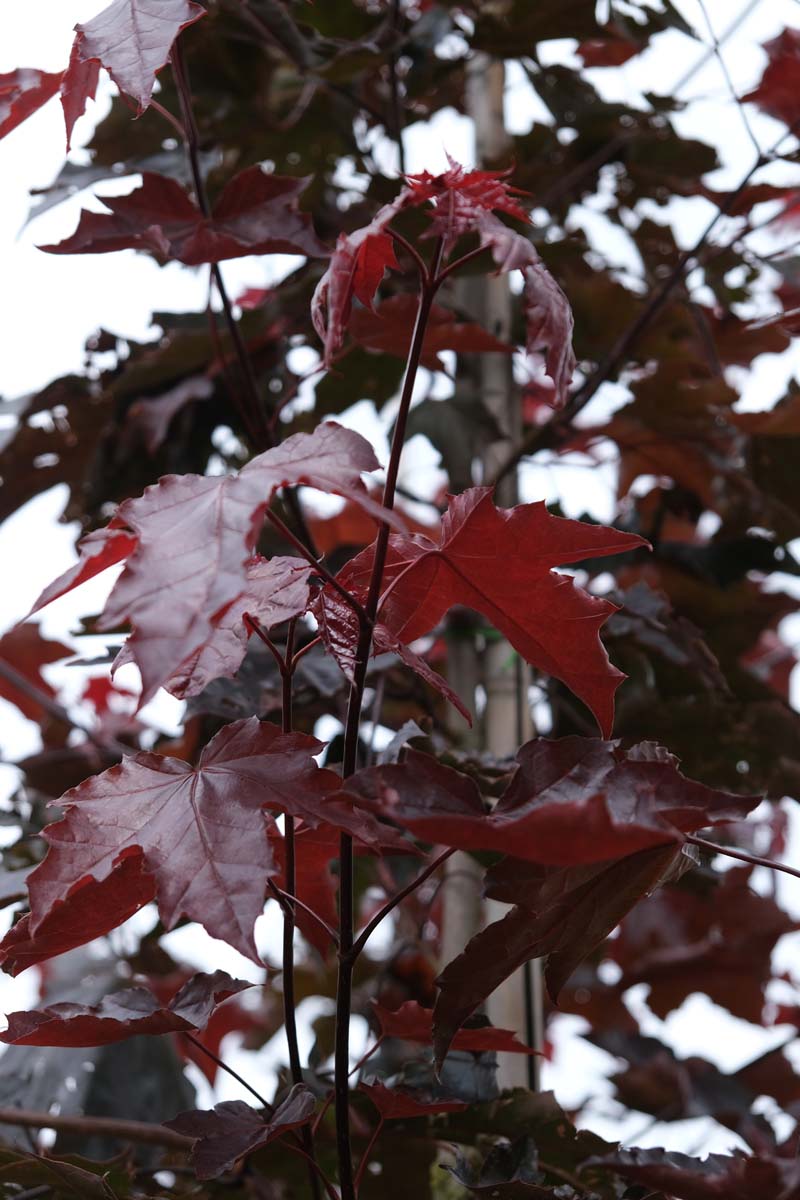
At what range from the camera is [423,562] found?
0.46 m

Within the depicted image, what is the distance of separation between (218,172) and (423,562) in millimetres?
784

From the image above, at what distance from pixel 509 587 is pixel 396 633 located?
62 millimetres

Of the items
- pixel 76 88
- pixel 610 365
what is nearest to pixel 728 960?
pixel 610 365

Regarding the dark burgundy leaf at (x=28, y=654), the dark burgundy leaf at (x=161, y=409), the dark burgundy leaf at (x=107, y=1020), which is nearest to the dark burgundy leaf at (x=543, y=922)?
the dark burgundy leaf at (x=107, y=1020)

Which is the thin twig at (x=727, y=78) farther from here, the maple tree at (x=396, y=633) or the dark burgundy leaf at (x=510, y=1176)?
the dark burgundy leaf at (x=510, y=1176)

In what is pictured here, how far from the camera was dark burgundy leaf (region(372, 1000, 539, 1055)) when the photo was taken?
51 centimetres

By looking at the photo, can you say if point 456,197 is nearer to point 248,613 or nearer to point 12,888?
point 248,613

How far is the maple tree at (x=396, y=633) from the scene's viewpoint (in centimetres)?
39

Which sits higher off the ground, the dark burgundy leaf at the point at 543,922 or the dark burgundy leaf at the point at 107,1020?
the dark burgundy leaf at the point at 543,922

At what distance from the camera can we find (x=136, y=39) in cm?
48

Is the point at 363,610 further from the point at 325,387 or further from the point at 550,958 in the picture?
the point at 325,387

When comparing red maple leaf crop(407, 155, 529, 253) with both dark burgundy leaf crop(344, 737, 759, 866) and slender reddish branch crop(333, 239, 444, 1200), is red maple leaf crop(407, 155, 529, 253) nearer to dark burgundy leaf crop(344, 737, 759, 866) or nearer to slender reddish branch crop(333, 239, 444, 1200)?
slender reddish branch crop(333, 239, 444, 1200)

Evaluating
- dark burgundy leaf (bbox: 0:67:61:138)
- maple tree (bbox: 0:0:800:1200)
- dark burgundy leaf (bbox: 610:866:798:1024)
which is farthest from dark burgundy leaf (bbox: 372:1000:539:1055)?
dark burgundy leaf (bbox: 610:866:798:1024)

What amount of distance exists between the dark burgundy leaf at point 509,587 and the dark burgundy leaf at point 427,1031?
6.5 inches
